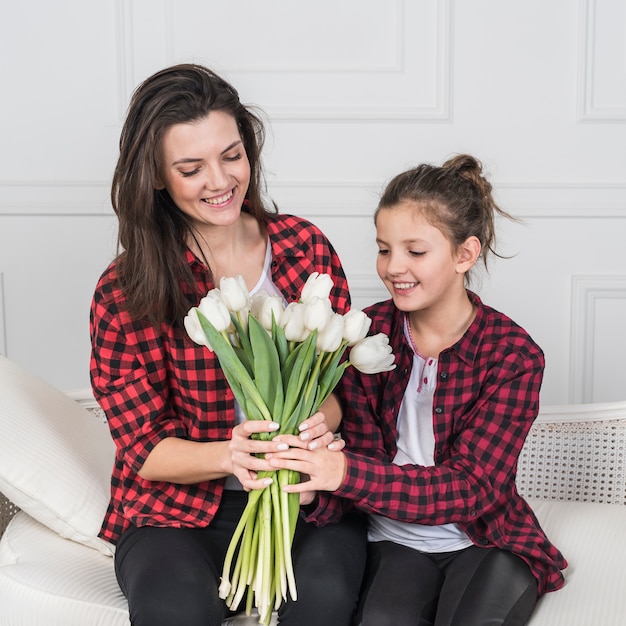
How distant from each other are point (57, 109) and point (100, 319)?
51.9 inches

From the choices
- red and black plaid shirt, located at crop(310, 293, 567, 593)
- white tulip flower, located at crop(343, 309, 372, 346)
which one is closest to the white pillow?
red and black plaid shirt, located at crop(310, 293, 567, 593)

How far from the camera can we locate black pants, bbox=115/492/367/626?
1452 mm

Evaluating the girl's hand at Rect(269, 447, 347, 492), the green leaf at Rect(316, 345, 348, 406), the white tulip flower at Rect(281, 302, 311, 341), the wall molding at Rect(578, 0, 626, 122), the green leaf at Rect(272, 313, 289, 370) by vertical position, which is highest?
the wall molding at Rect(578, 0, 626, 122)

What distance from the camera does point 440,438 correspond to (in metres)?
1.66

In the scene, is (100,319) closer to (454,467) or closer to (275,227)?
(275,227)

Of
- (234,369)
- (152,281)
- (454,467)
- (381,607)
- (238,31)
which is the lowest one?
(381,607)

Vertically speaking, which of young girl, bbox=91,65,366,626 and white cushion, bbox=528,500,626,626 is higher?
young girl, bbox=91,65,366,626

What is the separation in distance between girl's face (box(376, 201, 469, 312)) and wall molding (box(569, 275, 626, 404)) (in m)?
1.23

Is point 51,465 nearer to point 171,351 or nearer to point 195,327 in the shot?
point 171,351

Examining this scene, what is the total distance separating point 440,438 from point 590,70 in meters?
1.48

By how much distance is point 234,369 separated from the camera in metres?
1.42

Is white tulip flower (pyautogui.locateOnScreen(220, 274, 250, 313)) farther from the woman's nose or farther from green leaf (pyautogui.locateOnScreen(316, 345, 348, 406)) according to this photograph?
the woman's nose

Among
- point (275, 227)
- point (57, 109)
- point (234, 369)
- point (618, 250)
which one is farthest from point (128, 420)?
point (618, 250)

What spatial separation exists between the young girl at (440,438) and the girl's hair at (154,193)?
36 cm
